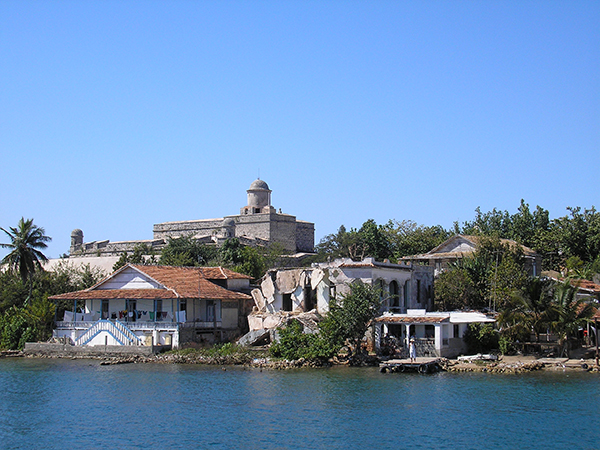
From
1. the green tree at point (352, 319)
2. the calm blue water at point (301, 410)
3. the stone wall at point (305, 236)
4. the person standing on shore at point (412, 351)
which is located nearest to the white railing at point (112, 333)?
the calm blue water at point (301, 410)

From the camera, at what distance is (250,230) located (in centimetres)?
7944

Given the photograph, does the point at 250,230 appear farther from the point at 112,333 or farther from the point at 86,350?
the point at 86,350

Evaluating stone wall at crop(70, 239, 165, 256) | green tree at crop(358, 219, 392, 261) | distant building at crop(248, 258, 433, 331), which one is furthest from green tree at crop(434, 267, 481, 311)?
stone wall at crop(70, 239, 165, 256)

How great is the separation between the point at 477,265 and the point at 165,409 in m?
23.3

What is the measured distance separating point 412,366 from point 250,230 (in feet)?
167

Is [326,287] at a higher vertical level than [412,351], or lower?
higher

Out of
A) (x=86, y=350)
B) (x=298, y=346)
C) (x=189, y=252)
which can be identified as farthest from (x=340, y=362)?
(x=189, y=252)

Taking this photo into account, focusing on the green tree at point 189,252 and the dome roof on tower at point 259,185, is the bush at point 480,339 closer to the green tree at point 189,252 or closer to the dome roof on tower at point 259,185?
the green tree at point 189,252

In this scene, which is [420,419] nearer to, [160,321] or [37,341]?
[160,321]

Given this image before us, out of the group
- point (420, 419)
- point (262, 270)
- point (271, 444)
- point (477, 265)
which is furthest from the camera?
point (262, 270)

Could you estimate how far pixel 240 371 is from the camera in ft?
→ 104

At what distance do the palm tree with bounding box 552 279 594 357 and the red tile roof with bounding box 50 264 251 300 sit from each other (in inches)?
692

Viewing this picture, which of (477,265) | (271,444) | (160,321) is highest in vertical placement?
(477,265)

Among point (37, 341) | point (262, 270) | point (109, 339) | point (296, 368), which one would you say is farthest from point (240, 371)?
point (262, 270)
